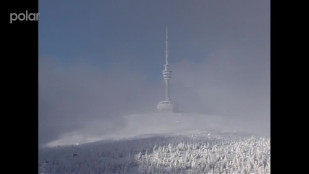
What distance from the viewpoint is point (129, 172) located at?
15.5ft

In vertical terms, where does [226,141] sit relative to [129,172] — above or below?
above

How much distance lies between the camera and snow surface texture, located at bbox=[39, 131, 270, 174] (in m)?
4.68

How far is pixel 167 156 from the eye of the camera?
5.00 metres

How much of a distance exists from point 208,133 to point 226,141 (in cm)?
34

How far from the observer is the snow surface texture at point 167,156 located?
468cm

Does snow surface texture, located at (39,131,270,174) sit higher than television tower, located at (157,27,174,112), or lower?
lower

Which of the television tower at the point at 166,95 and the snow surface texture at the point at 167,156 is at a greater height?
the television tower at the point at 166,95
